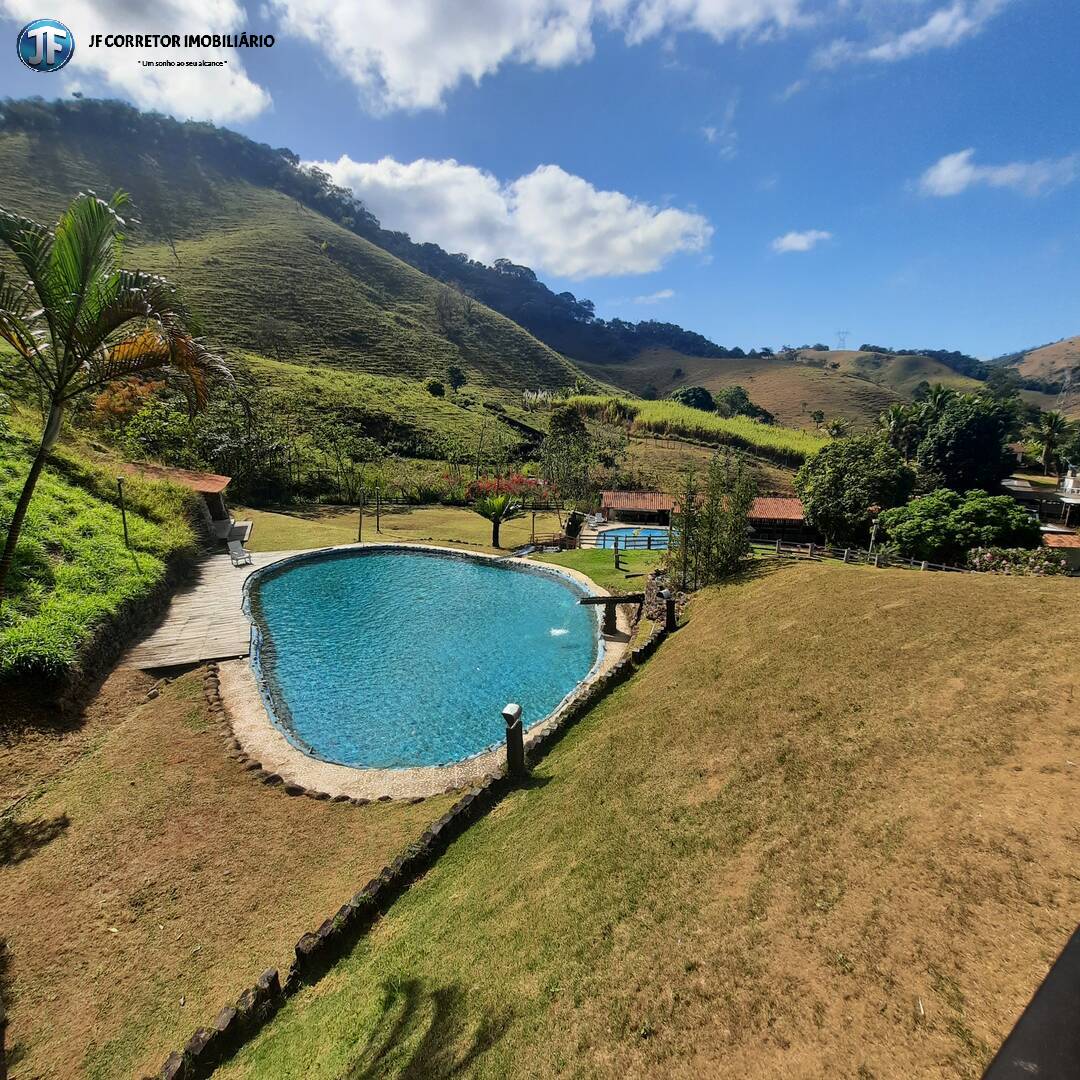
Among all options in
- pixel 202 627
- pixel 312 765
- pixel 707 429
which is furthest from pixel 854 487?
pixel 707 429

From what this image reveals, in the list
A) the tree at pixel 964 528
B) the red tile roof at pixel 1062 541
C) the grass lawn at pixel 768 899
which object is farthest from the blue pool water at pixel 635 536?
the grass lawn at pixel 768 899

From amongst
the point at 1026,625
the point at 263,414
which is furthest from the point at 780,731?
the point at 263,414

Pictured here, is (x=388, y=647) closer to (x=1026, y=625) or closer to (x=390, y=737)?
(x=390, y=737)

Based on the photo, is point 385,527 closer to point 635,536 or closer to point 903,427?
point 635,536

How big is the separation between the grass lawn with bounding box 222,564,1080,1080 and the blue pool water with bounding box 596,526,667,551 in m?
23.6

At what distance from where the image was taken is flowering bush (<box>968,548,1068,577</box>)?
70.1 ft

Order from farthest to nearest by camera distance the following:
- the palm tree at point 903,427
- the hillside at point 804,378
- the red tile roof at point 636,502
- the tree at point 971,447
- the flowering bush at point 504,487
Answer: the hillside at point 804,378 → the palm tree at point 903,427 → the tree at point 971,447 → the red tile roof at point 636,502 → the flowering bush at point 504,487

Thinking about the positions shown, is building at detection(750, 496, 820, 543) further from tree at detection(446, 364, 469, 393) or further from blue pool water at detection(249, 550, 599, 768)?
tree at detection(446, 364, 469, 393)

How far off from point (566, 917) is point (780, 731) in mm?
4839

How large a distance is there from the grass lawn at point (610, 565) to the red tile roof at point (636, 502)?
17.0 metres

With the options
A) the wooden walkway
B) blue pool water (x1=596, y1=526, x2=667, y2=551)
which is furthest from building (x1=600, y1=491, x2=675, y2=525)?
the wooden walkway

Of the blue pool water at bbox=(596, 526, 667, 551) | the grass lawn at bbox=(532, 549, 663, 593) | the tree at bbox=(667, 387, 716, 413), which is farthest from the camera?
the tree at bbox=(667, 387, 716, 413)

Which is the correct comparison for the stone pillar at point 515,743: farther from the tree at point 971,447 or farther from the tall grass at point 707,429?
the tall grass at point 707,429

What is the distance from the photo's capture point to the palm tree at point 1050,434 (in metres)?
63.1
